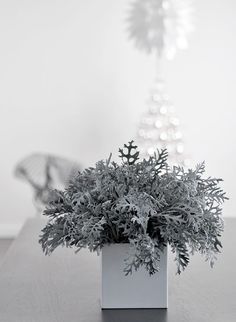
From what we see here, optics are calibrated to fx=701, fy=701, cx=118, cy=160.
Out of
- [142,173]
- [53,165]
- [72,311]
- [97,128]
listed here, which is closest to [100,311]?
[72,311]

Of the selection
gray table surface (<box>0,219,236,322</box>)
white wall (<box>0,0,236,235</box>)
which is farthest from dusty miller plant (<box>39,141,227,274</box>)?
white wall (<box>0,0,236,235</box>)

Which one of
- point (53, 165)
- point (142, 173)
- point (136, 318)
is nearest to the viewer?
point (136, 318)

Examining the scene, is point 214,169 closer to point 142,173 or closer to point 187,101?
point 187,101

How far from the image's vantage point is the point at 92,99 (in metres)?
6.14

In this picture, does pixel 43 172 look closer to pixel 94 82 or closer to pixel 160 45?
pixel 94 82

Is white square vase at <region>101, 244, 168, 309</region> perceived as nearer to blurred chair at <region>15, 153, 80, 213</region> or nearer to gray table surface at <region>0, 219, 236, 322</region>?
gray table surface at <region>0, 219, 236, 322</region>

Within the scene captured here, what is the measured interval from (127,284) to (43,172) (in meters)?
3.81

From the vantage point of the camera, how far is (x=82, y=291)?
6.54ft

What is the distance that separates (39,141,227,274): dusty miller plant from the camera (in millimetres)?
1759

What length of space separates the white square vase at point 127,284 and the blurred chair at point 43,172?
3542 mm

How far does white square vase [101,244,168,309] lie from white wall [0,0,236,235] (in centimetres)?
432

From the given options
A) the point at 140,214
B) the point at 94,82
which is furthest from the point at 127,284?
the point at 94,82

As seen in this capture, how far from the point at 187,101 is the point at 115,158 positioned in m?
0.81

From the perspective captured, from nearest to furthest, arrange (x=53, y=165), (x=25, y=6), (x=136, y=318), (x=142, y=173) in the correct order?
(x=136, y=318), (x=142, y=173), (x=53, y=165), (x=25, y=6)
